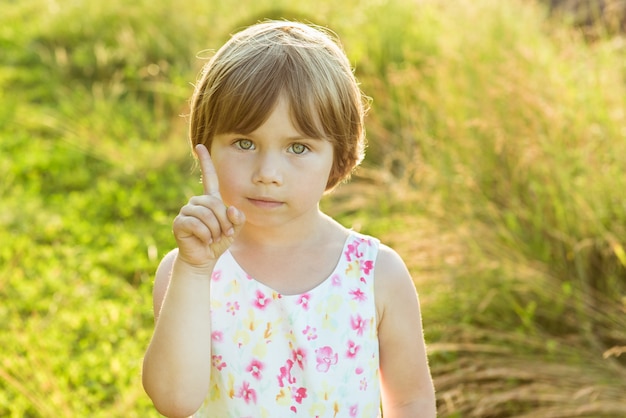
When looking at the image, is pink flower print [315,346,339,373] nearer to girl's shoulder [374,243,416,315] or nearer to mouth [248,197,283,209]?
girl's shoulder [374,243,416,315]

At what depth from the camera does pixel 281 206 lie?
1759 mm

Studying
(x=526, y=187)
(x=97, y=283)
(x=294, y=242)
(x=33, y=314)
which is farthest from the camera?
(x=97, y=283)

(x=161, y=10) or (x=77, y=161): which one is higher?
(x=161, y=10)

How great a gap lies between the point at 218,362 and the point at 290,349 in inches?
5.9

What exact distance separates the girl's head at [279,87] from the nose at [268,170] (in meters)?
0.06

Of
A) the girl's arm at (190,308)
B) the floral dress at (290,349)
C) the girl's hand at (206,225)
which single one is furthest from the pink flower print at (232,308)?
the girl's hand at (206,225)

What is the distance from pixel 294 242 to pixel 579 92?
9.31 ft

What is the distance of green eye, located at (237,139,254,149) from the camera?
1.76 m

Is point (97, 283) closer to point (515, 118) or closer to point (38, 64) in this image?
point (515, 118)

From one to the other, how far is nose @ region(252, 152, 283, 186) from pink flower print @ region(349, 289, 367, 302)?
308 millimetres

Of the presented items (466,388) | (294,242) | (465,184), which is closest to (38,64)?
(465,184)

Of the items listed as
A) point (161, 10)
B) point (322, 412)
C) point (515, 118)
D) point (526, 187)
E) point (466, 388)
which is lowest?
point (466, 388)

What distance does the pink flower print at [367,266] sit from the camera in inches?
74.9

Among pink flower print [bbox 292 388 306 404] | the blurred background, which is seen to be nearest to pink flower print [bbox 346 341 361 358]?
pink flower print [bbox 292 388 306 404]
